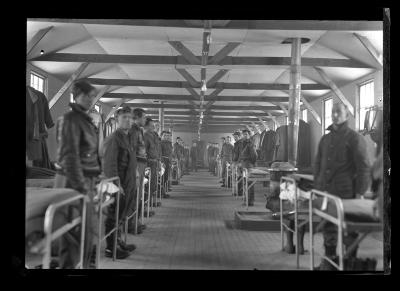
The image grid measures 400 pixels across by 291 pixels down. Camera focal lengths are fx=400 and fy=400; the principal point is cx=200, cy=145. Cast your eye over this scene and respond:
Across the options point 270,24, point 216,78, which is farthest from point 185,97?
point 270,24

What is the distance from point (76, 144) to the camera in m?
3.17

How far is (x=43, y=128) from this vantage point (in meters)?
3.43

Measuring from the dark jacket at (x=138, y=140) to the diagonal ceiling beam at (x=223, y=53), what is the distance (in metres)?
1.06

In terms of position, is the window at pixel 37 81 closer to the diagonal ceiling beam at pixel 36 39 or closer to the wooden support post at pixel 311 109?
the diagonal ceiling beam at pixel 36 39

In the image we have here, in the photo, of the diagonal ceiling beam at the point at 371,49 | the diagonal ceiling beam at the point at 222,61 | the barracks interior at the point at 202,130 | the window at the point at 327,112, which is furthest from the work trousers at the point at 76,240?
the diagonal ceiling beam at the point at 371,49

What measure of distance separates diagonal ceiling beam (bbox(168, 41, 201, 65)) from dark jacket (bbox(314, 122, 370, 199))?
162 centimetres

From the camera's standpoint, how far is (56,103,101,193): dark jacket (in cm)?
317

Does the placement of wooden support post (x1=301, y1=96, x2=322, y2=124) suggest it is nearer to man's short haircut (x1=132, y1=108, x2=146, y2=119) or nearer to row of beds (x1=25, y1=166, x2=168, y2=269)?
man's short haircut (x1=132, y1=108, x2=146, y2=119)

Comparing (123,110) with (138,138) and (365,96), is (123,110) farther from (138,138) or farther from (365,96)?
(365,96)

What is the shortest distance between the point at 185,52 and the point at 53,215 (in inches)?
90.0

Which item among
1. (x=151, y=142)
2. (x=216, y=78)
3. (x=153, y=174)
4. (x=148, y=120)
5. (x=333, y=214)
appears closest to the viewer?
(x=333, y=214)

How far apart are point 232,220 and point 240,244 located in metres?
0.78

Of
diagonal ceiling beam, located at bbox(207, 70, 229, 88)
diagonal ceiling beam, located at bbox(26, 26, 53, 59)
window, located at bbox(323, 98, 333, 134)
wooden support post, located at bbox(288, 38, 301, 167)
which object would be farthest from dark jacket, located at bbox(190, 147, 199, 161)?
diagonal ceiling beam, located at bbox(26, 26, 53, 59)
